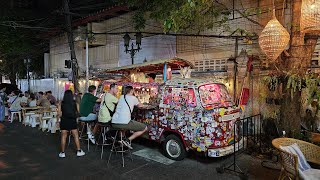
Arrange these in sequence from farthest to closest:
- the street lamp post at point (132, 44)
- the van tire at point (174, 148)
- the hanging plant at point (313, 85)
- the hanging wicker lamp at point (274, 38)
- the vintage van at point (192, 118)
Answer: the street lamp post at point (132, 44), the van tire at point (174, 148), the vintage van at point (192, 118), the hanging plant at point (313, 85), the hanging wicker lamp at point (274, 38)

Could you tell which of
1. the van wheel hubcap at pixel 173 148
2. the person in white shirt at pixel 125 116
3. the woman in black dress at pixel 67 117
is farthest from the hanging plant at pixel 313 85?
the woman in black dress at pixel 67 117

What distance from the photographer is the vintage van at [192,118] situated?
19.7 feet

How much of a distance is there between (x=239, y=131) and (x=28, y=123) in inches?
421

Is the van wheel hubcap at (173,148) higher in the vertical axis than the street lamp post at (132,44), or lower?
lower

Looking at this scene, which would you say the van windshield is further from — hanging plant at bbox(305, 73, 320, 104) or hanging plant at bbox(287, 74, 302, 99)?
hanging plant at bbox(305, 73, 320, 104)

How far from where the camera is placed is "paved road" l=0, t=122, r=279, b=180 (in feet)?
18.7

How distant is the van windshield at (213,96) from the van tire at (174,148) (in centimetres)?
134

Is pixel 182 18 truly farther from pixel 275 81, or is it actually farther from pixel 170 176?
pixel 170 176

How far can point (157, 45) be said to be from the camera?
12156 millimetres

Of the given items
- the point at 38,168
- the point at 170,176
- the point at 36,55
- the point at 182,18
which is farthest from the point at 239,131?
the point at 36,55

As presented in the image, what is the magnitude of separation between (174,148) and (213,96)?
1864mm

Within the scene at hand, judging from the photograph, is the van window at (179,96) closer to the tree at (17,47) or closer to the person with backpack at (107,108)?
the person with backpack at (107,108)

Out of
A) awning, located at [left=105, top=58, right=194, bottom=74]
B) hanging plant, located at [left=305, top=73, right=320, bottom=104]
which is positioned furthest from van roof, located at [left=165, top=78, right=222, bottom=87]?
hanging plant, located at [left=305, top=73, right=320, bottom=104]

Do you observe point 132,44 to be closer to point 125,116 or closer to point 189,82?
point 189,82
